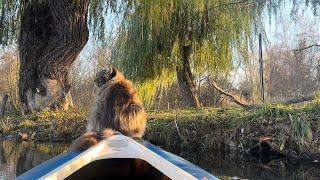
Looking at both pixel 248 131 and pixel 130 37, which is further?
pixel 130 37

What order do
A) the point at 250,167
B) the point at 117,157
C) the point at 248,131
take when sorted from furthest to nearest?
the point at 248,131, the point at 250,167, the point at 117,157

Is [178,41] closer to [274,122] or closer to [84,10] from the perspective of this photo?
[84,10]

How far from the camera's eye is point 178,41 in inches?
497

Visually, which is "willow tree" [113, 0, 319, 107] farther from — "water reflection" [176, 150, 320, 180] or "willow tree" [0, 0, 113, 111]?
"water reflection" [176, 150, 320, 180]

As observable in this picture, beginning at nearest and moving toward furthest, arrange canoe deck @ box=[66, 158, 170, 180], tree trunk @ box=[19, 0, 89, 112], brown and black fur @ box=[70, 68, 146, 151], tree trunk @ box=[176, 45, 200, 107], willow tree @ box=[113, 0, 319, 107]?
canoe deck @ box=[66, 158, 170, 180], brown and black fur @ box=[70, 68, 146, 151], tree trunk @ box=[19, 0, 89, 112], willow tree @ box=[113, 0, 319, 107], tree trunk @ box=[176, 45, 200, 107]

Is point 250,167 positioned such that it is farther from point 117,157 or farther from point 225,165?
point 117,157

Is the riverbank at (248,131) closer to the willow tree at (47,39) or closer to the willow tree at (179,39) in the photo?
the willow tree at (47,39)

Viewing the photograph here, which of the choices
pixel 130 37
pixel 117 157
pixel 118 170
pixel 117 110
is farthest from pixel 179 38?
pixel 117 157

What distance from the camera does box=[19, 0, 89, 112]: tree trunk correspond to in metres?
11.2

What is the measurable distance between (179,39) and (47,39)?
3263 mm

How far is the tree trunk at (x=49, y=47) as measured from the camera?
439 inches

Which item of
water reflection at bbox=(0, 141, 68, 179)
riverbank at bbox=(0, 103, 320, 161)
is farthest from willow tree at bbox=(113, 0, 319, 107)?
water reflection at bbox=(0, 141, 68, 179)

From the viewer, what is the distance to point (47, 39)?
39.9 ft

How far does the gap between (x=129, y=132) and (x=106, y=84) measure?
0.63 meters
